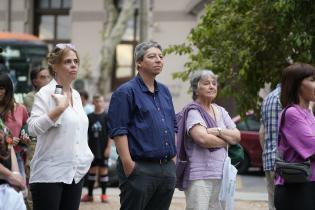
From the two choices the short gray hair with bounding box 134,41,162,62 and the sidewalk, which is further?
the sidewalk

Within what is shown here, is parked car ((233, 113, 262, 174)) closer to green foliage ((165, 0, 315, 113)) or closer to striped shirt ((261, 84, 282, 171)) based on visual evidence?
green foliage ((165, 0, 315, 113))

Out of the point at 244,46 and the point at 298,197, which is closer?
the point at 298,197

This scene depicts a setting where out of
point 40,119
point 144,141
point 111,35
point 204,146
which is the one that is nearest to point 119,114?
point 144,141

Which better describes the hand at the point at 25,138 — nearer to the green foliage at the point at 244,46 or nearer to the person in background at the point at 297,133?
the person in background at the point at 297,133

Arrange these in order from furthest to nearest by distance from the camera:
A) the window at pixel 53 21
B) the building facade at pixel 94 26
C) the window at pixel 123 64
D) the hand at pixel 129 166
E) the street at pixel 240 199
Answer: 1. the window at pixel 53 21
2. the window at pixel 123 64
3. the building facade at pixel 94 26
4. the street at pixel 240 199
5. the hand at pixel 129 166

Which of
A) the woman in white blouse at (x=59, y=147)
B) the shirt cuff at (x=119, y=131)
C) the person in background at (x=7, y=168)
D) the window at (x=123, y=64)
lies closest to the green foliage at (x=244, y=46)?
the shirt cuff at (x=119, y=131)

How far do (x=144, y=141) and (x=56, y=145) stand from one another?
0.71 m

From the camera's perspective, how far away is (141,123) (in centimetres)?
658

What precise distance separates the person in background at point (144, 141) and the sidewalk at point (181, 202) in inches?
220

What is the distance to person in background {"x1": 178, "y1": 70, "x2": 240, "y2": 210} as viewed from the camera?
7625 millimetres

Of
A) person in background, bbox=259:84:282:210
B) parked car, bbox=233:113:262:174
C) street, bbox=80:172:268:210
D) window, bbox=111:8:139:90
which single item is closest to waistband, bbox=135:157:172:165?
person in background, bbox=259:84:282:210

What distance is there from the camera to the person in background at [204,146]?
7.62 meters

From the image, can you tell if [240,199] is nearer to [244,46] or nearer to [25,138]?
[244,46]

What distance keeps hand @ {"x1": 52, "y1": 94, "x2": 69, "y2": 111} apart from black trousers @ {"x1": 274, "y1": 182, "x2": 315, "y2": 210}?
1823 millimetres
